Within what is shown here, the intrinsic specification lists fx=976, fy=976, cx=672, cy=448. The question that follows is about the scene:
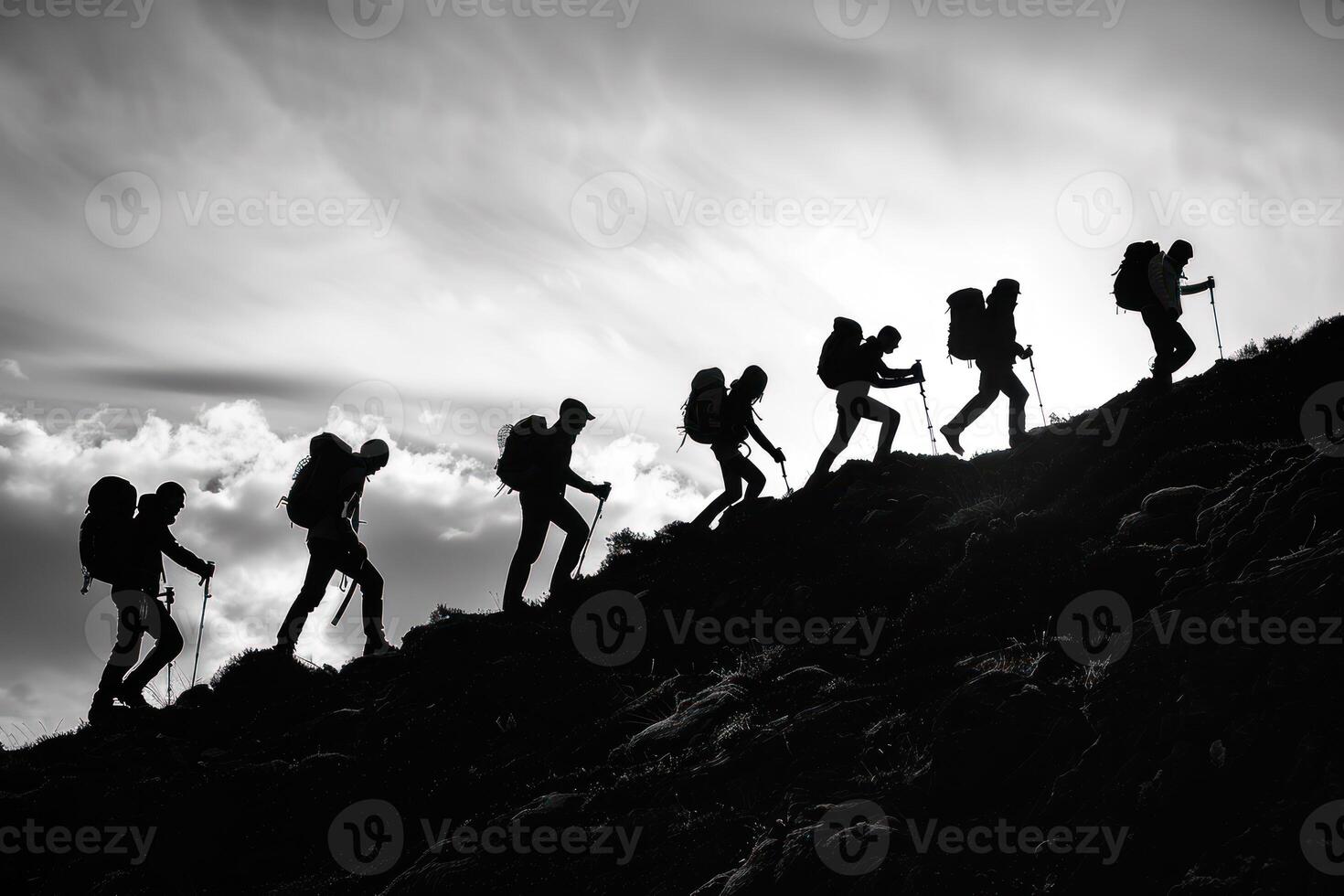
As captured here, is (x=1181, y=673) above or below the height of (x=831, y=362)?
below

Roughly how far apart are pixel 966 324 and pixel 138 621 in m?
12.3

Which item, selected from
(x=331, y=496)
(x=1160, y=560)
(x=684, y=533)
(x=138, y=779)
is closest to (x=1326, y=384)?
(x=1160, y=560)

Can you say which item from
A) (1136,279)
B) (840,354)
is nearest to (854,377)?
(840,354)

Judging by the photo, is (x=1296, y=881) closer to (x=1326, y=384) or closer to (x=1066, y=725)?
(x=1066, y=725)

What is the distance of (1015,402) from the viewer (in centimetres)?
1535

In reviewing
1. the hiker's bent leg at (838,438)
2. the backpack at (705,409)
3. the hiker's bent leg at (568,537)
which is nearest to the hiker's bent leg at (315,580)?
the hiker's bent leg at (568,537)

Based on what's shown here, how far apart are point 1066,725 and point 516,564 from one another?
29.6 feet

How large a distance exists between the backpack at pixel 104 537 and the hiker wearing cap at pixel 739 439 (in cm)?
826

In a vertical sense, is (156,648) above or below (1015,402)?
below

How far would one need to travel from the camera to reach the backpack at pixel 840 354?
49.9 ft

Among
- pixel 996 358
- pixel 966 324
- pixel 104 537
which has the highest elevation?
pixel 966 324

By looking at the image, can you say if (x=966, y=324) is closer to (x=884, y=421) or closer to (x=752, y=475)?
(x=884, y=421)

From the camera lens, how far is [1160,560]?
8.74m

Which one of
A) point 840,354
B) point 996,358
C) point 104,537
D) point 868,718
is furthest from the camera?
point 840,354
